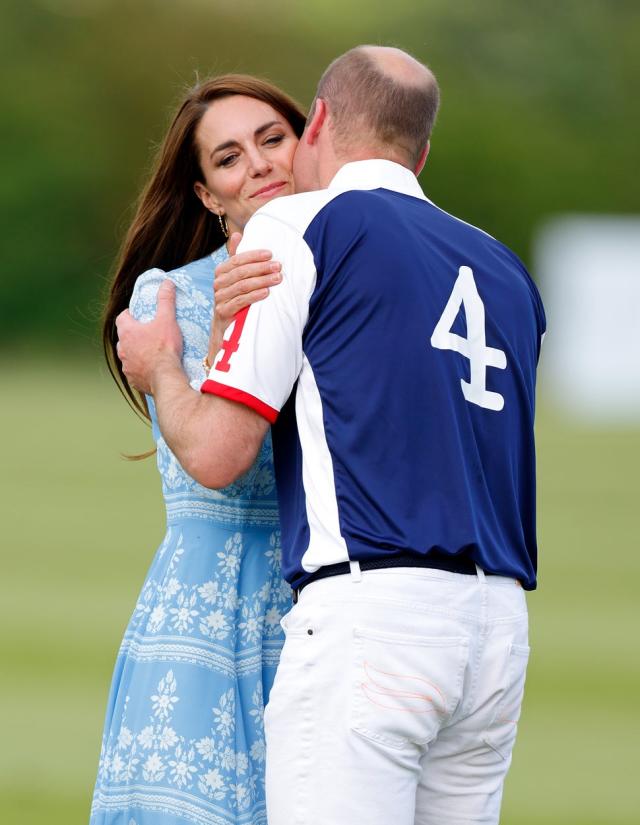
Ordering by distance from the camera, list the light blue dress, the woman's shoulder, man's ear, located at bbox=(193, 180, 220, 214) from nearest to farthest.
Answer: the light blue dress < the woman's shoulder < man's ear, located at bbox=(193, 180, 220, 214)

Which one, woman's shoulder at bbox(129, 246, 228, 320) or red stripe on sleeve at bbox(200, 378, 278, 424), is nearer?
red stripe on sleeve at bbox(200, 378, 278, 424)

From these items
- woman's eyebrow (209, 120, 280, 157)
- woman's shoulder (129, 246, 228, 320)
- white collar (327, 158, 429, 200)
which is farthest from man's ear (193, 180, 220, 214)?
white collar (327, 158, 429, 200)

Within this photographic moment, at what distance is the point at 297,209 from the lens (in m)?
2.93

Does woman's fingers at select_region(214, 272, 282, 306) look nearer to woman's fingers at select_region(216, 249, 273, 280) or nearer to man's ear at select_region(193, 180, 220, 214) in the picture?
woman's fingers at select_region(216, 249, 273, 280)

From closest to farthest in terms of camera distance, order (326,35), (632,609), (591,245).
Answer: (632,609), (591,245), (326,35)

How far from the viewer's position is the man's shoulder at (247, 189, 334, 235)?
9.52 feet

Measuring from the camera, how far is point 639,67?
5028cm

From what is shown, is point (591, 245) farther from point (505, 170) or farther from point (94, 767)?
point (94, 767)

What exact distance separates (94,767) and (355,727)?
4.15m

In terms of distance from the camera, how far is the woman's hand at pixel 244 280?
2.86m

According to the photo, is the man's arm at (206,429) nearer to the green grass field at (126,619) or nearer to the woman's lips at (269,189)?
the woman's lips at (269,189)

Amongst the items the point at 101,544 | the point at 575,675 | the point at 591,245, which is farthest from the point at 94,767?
the point at 591,245

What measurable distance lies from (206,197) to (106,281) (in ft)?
2.20

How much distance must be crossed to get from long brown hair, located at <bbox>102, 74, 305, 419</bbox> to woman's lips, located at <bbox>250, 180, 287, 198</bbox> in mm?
207
